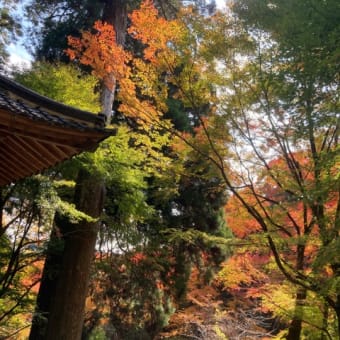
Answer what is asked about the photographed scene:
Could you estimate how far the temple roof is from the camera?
2072 mm

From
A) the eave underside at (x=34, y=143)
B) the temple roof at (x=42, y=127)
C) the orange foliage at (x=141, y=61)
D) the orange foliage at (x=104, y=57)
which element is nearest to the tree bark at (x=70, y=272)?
the orange foliage at (x=141, y=61)

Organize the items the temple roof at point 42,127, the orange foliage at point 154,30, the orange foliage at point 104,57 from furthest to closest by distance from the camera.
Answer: the orange foliage at point 104,57 < the orange foliage at point 154,30 < the temple roof at point 42,127

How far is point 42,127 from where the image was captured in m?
2.11

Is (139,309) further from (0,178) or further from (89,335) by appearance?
(0,178)

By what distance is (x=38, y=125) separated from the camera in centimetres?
210

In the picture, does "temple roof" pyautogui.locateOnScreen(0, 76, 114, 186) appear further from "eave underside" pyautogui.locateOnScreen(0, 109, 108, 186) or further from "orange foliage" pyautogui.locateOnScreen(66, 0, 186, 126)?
"orange foliage" pyautogui.locateOnScreen(66, 0, 186, 126)

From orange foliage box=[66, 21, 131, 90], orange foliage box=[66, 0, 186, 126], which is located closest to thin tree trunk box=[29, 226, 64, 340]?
orange foliage box=[66, 0, 186, 126]

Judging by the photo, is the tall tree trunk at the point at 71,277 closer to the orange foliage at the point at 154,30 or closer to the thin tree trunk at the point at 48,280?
the thin tree trunk at the point at 48,280

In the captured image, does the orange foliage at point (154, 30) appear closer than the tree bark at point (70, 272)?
Yes

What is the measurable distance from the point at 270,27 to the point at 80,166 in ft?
9.81

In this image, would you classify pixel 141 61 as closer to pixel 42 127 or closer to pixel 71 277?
pixel 42 127

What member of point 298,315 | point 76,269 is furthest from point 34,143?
point 298,315

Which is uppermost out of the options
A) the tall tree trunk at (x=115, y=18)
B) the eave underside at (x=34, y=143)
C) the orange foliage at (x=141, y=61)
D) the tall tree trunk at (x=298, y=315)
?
the tall tree trunk at (x=115, y=18)

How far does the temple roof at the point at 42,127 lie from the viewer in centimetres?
207
